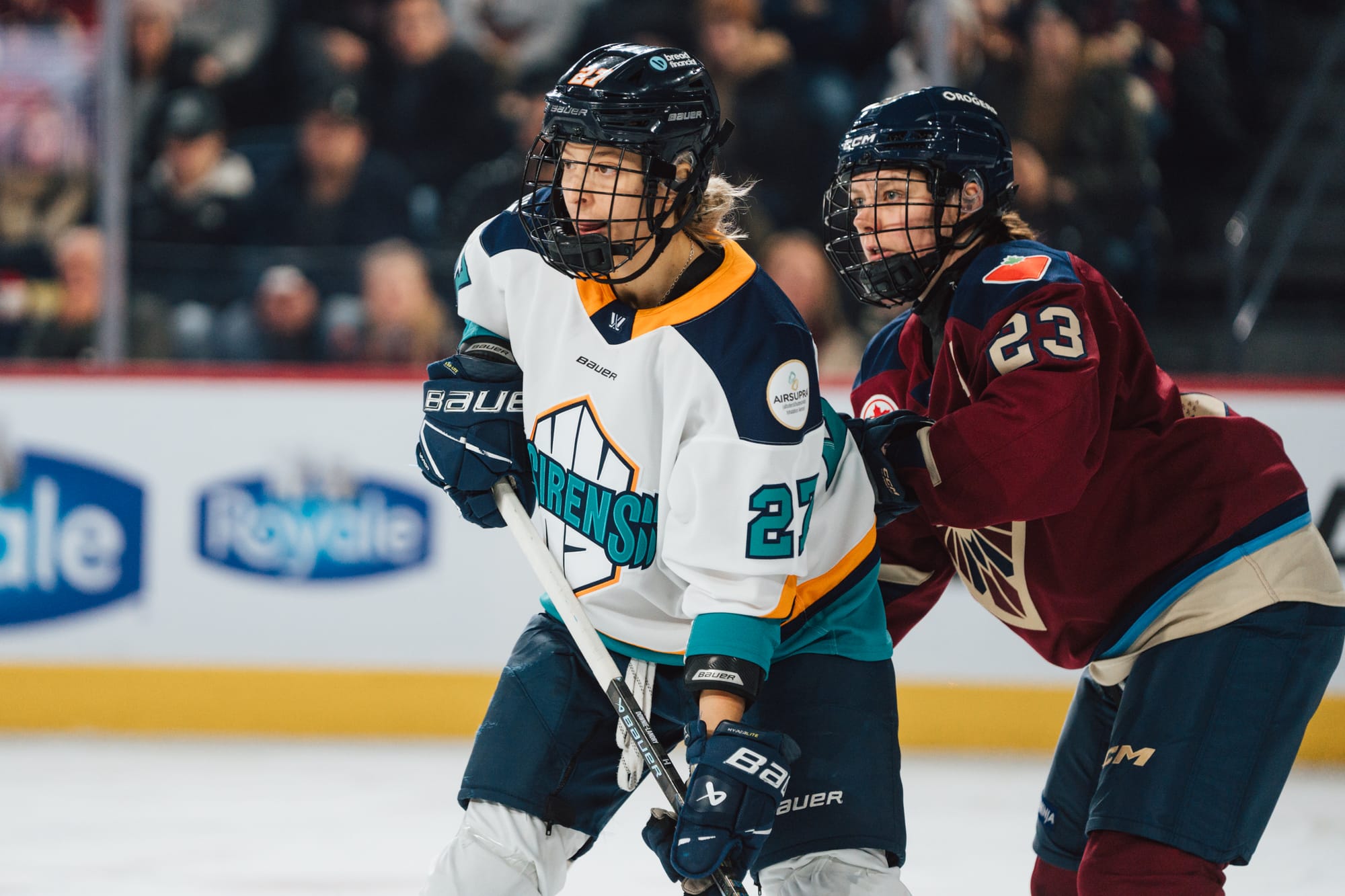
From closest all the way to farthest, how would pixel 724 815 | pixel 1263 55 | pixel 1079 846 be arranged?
pixel 724 815, pixel 1079 846, pixel 1263 55

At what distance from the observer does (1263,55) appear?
4.74m

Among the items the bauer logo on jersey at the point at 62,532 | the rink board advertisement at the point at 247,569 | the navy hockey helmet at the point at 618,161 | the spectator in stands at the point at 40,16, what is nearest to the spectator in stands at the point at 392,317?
the rink board advertisement at the point at 247,569

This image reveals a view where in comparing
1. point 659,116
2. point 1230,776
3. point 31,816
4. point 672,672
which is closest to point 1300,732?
point 1230,776

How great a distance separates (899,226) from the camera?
1.82 meters

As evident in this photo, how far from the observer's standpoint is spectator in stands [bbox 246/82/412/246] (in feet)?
15.9

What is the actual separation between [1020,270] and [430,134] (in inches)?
140

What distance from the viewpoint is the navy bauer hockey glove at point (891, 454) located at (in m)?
1.75

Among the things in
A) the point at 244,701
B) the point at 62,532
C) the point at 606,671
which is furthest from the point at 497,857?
the point at 62,532

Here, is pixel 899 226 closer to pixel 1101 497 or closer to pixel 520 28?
pixel 1101 497

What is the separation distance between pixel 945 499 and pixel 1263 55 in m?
3.61

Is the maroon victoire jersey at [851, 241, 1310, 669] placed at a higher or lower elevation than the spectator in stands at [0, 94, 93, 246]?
higher

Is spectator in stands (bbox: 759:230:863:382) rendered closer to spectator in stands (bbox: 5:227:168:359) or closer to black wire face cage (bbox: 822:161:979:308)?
spectator in stands (bbox: 5:227:168:359)

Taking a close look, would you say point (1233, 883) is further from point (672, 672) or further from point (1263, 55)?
point (1263, 55)

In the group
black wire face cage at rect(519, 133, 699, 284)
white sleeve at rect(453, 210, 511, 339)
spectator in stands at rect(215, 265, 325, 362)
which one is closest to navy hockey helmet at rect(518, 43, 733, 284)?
black wire face cage at rect(519, 133, 699, 284)
